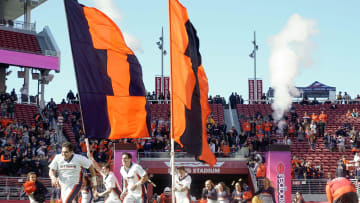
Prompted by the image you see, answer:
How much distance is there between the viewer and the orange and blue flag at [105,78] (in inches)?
536

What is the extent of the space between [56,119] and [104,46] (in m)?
24.5

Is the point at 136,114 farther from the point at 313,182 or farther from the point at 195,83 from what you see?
the point at 313,182

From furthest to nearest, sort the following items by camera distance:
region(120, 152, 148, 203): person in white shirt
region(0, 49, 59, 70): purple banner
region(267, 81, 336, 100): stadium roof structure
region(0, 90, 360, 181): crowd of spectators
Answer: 1. region(267, 81, 336, 100): stadium roof structure
2. region(0, 49, 59, 70): purple banner
3. region(0, 90, 360, 181): crowd of spectators
4. region(120, 152, 148, 203): person in white shirt

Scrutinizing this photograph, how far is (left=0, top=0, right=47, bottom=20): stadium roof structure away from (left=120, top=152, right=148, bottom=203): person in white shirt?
33488 millimetres

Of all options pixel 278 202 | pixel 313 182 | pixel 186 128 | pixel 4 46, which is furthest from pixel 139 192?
pixel 4 46

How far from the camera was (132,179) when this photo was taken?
13.2m

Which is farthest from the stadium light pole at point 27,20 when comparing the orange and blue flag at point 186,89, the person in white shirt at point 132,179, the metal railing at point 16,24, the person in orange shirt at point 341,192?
the person in orange shirt at point 341,192

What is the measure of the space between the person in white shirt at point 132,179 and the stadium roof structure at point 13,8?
33.5 m

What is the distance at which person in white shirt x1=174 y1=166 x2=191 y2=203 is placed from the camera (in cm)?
1549

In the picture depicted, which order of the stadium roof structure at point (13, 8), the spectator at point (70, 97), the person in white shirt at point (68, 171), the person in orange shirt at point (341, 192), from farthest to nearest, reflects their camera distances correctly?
the stadium roof structure at point (13, 8), the spectator at point (70, 97), the person in white shirt at point (68, 171), the person in orange shirt at point (341, 192)

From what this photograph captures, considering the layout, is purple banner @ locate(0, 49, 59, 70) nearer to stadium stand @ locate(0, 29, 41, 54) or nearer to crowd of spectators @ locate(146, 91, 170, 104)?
stadium stand @ locate(0, 29, 41, 54)

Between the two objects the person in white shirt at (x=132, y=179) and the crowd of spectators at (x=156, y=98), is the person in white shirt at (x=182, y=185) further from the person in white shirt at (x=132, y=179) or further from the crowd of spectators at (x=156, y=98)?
the crowd of spectators at (x=156, y=98)

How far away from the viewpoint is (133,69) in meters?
15.6

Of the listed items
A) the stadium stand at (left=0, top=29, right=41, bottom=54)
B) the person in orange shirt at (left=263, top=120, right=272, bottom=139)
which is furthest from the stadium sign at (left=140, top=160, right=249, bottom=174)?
the stadium stand at (left=0, top=29, right=41, bottom=54)
